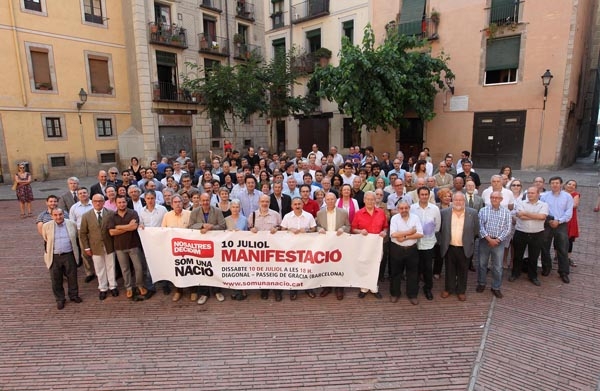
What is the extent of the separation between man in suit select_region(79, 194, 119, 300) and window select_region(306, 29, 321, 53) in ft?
71.0

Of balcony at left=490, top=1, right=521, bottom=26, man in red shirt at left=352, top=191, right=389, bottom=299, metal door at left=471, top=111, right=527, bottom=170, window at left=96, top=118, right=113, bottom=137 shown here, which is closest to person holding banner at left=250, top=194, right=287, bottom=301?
man in red shirt at left=352, top=191, right=389, bottom=299

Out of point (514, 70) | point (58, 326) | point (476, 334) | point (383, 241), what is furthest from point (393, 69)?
point (58, 326)

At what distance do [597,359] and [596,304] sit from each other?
1.54 meters

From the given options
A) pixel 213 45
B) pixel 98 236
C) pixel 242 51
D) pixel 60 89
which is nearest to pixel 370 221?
pixel 98 236

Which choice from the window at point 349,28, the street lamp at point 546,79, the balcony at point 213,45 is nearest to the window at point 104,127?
the balcony at point 213,45

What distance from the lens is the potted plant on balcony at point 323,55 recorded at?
22734mm

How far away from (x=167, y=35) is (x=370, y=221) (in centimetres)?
2214

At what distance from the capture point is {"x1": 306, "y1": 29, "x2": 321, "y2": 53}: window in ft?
78.6

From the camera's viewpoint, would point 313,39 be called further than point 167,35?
Yes

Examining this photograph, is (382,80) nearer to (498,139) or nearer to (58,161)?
(498,139)

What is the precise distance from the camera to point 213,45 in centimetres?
2516

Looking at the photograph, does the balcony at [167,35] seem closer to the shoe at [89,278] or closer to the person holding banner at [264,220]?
the shoe at [89,278]

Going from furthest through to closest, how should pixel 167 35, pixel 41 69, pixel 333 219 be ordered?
pixel 167 35, pixel 41 69, pixel 333 219

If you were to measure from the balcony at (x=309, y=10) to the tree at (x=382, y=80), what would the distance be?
26.6 feet
